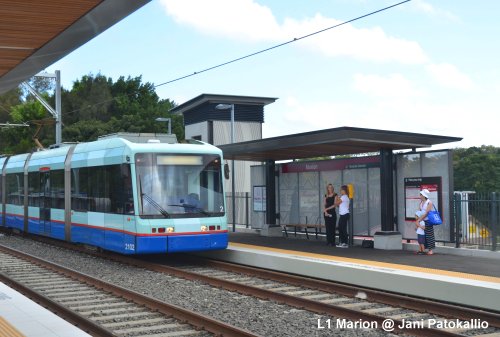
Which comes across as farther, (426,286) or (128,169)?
(128,169)

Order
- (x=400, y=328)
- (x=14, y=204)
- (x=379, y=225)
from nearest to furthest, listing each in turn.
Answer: (x=400, y=328), (x=379, y=225), (x=14, y=204)

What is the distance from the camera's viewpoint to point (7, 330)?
6980 millimetres

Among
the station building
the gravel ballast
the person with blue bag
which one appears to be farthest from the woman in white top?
the gravel ballast

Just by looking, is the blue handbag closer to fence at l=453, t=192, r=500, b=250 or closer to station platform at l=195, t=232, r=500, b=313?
station platform at l=195, t=232, r=500, b=313

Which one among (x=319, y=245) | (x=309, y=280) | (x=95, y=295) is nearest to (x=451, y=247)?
(x=319, y=245)

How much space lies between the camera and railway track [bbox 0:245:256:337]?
8.19m

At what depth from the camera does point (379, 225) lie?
16.5 meters

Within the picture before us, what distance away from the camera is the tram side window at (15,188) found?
22.5 meters

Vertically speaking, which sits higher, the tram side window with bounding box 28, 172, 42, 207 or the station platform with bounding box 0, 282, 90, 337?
the tram side window with bounding box 28, 172, 42, 207

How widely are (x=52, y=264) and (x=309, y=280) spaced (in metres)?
6.56

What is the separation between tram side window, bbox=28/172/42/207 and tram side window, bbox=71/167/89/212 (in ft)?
11.4

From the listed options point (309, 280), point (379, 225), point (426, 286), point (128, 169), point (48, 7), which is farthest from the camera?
point (379, 225)

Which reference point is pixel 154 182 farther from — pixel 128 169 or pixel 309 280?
pixel 309 280

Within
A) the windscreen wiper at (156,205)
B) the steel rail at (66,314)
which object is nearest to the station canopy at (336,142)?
the windscreen wiper at (156,205)
